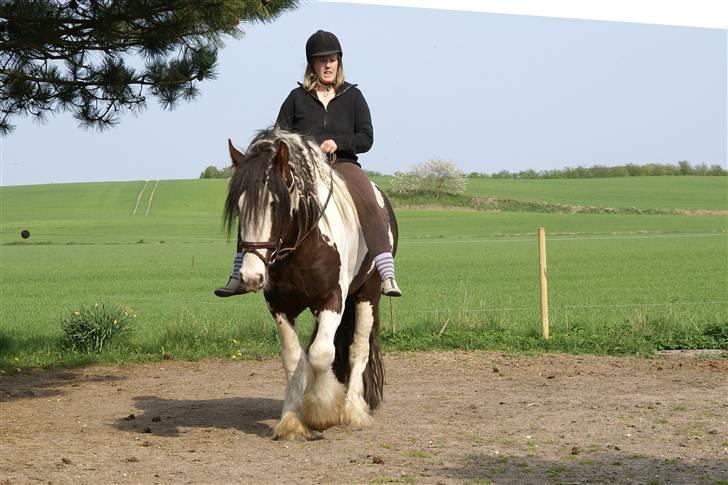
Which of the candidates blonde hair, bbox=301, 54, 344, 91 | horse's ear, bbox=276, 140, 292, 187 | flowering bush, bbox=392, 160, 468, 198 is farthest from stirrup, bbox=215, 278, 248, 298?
flowering bush, bbox=392, 160, 468, 198

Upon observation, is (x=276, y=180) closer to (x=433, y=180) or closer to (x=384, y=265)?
(x=384, y=265)

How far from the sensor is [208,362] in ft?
37.4

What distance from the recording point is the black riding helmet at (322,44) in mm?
7504

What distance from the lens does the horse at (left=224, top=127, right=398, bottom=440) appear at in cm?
650

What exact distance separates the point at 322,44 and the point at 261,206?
5.38 feet

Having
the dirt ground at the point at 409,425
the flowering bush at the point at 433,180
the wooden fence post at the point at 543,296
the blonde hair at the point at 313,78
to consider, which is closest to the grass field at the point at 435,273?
the wooden fence post at the point at 543,296

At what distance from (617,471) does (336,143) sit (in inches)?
127

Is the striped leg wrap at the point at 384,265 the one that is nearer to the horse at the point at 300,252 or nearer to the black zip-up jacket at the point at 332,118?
the horse at the point at 300,252

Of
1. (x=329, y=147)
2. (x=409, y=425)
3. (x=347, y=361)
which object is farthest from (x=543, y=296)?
(x=329, y=147)

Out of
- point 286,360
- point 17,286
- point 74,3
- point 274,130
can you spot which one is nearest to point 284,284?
point 286,360

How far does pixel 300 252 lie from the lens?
6863mm

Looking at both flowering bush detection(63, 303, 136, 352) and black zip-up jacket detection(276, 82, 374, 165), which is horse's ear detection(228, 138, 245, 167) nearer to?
black zip-up jacket detection(276, 82, 374, 165)

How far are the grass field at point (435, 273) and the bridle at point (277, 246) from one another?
5.15m

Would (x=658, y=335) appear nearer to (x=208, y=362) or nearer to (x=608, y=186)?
(x=208, y=362)
